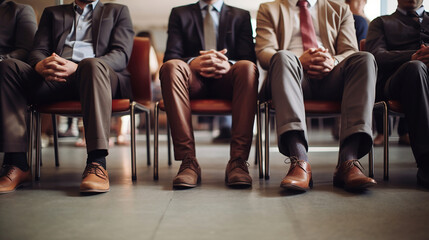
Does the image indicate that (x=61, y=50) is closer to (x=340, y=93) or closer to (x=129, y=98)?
(x=129, y=98)

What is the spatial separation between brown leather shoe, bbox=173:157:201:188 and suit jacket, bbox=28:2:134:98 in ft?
1.70

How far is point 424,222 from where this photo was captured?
3.10 feet

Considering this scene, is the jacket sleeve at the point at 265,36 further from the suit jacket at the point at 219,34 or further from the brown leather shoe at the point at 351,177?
the brown leather shoe at the point at 351,177

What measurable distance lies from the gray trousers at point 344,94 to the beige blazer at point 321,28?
36 centimetres

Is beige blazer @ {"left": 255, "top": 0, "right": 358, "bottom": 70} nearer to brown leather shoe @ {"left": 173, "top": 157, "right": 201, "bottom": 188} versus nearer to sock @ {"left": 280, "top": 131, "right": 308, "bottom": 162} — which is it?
sock @ {"left": 280, "top": 131, "right": 308, "bottom": 162}

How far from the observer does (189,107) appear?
1605mm

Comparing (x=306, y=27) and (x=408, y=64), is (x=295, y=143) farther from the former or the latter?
(x=306, y=27)

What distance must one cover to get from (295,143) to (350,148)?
0.72 ft

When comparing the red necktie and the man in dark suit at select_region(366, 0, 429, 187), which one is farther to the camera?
the red necktie

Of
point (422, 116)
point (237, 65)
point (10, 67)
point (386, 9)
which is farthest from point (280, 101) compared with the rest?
point (386, 9)

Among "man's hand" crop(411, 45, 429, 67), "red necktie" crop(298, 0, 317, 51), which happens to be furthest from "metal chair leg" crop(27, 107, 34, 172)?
"man's hand" crop(411, 45, 429, 67)

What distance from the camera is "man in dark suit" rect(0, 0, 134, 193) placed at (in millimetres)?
1427

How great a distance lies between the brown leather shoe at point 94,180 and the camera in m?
1.32

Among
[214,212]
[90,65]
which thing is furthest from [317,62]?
[90,65]
